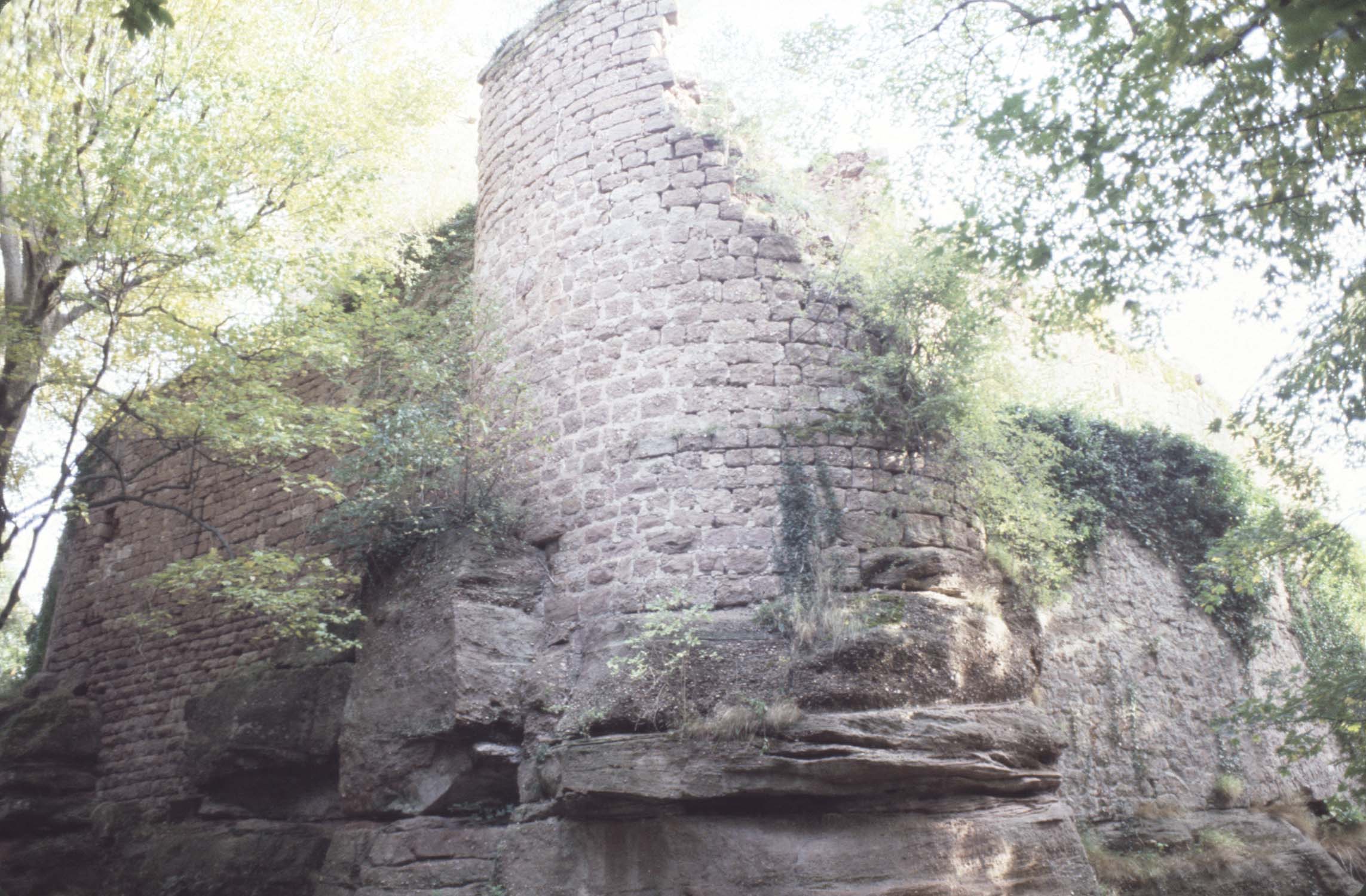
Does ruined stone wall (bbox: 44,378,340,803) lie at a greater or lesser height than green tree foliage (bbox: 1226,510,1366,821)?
Result: greater

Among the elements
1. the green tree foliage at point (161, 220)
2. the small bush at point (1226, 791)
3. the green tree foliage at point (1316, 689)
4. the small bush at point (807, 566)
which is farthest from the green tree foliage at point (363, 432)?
the small bush at point (1226, 791)

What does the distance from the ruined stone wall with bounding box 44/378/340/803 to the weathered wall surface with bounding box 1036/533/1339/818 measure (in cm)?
663

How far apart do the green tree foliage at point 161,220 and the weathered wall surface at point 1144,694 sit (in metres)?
6.02

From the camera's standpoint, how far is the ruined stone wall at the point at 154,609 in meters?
10.3

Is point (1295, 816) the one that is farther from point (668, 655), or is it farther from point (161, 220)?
point (161, 220)

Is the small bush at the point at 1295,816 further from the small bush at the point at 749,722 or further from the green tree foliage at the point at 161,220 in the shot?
the green tree foliage at the point at 161,220

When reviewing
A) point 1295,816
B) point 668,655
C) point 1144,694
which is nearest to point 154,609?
point 668,655

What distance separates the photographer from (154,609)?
10.5 metres

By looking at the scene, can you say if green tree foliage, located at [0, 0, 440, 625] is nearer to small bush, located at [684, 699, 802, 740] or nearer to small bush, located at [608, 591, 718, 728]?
small bush, located at [608, 591, 718, 728]

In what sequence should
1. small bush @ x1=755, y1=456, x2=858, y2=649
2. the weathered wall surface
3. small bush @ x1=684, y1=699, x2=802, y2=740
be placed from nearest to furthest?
small bush @ x1=684, y1=699, x2=802, y2=740 < small bush @ x1=755, y1=456, x2=858, y2=649 < the weathered wall surface

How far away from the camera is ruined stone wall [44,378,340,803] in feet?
33.8

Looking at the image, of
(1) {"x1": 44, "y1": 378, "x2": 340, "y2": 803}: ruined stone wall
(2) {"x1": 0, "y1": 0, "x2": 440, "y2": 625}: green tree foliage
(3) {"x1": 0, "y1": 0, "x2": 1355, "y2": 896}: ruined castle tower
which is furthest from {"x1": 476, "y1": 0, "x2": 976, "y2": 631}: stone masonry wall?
(1) {"x1": 44, "y1": 378, "x2": 340, "y2": 803}: ruined stone wall

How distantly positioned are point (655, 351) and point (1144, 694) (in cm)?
493

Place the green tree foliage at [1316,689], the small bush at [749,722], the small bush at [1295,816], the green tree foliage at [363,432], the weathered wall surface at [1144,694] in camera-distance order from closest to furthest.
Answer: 1. the small bush at [749,722]
2. the green tree foliage at [1316,689]
3. the green tree foliage at [363,432]
4. the weathered wall surface at [1144,694]
5. the small bush at [1295,816]
